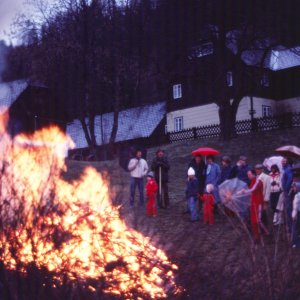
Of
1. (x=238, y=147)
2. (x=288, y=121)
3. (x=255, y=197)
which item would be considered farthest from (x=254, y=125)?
(x=255, y=197)

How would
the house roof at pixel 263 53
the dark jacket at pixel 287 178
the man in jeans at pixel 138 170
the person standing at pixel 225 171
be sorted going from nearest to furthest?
the dark jacket at pixel 287 178 < the person standing at pixel 225 171 < the man in jeans at pixel 138 170 < the house roof at pixel 263 53

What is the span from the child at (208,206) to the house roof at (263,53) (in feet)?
61.5

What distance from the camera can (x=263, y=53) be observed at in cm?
3716

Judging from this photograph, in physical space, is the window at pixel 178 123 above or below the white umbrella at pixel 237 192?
above

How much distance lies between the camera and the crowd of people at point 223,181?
1455 centimetres

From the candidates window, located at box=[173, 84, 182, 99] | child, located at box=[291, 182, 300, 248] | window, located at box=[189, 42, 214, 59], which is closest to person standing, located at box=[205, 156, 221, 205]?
child, located at box=[291, 182, 300, 248]

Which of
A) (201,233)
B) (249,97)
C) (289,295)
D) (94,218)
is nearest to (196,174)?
(201,233)

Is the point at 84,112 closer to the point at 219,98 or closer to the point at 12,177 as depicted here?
the point at 219,98

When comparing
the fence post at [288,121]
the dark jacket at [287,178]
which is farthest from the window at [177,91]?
the dark jacket at [287,178]

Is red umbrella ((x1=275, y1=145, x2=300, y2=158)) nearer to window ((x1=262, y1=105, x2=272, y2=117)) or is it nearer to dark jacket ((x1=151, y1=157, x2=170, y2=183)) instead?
dark jacket ((x1=151, y1=157, x2=170, y2=183))

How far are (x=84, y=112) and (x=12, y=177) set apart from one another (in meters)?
30.3

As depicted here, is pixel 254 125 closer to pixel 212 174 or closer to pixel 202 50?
pixel 202 50

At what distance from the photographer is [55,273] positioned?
721cm

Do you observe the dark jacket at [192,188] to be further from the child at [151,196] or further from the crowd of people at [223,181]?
the child at [151,196]
